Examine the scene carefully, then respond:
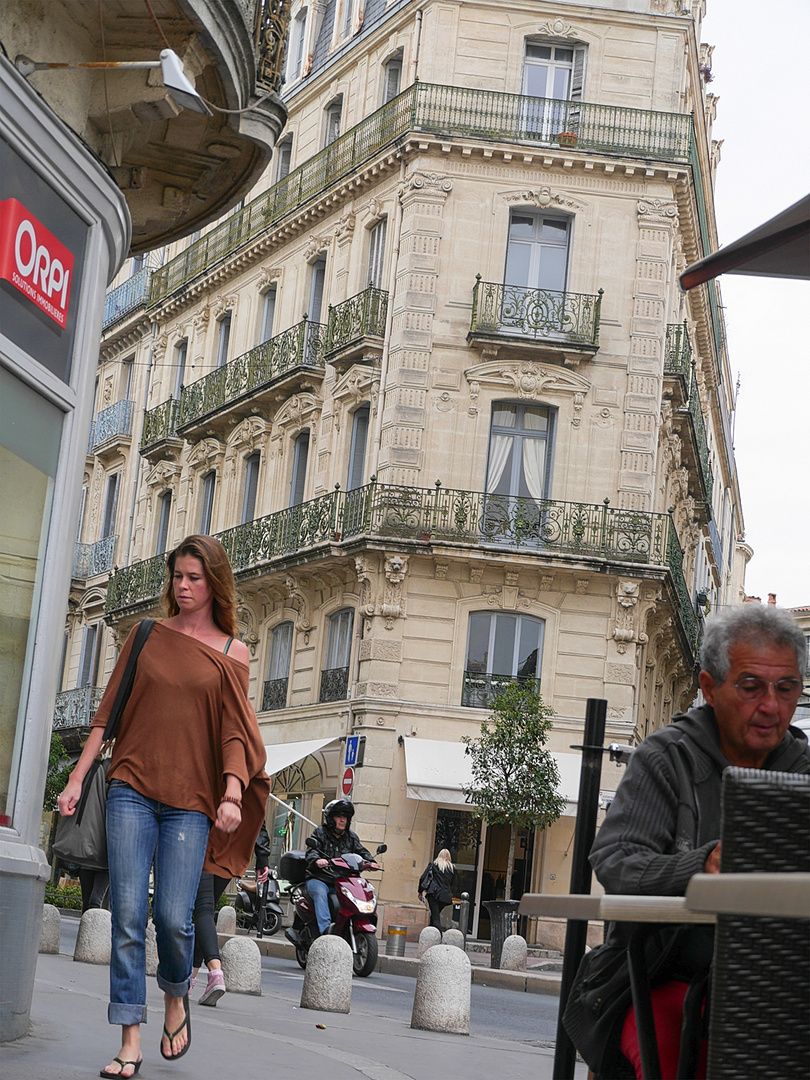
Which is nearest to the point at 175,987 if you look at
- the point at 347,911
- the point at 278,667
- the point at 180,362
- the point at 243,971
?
the point at 243,971

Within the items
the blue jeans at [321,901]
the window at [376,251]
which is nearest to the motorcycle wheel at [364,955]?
the blue jeans at [321,901]

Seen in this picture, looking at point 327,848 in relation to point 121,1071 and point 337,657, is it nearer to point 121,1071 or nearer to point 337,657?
point 121,1071

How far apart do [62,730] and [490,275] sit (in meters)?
20.0

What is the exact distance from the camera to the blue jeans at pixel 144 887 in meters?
5.59

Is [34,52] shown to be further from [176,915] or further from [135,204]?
[176,915]

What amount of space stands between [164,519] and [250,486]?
217 inches

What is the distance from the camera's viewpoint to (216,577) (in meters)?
6.12

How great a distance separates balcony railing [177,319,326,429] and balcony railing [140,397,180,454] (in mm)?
484

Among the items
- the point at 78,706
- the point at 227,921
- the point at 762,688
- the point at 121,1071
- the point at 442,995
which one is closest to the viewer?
the point at 762,688

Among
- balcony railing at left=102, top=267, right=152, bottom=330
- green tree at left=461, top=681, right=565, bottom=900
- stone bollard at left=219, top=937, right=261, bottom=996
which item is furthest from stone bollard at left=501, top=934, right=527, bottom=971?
balcony railing at left=102, top=267, right=152, bottom=330

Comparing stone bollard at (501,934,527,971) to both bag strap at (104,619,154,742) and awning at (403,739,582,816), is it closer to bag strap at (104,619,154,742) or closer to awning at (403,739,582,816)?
awning at (403,739,582,816)

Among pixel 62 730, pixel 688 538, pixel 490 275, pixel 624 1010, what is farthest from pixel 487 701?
pixel 624 1010

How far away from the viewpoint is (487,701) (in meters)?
30.5

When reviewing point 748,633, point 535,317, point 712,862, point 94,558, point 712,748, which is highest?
point 535,317
